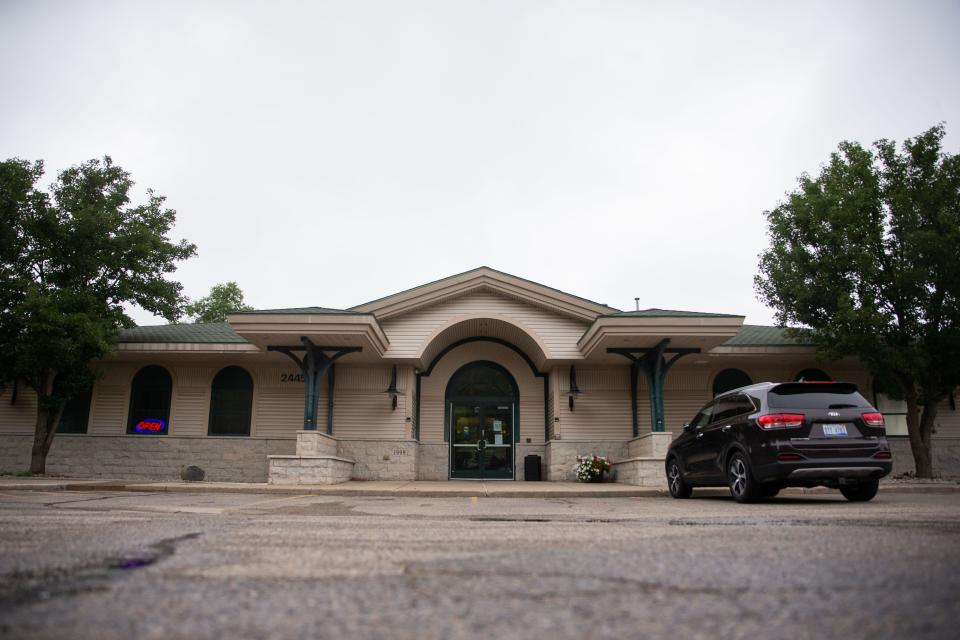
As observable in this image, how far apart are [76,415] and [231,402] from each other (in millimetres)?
5076

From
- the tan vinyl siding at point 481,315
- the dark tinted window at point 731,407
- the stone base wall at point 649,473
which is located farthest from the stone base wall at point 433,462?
the dark tinted window at point 731,407

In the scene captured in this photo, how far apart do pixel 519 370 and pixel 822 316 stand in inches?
377

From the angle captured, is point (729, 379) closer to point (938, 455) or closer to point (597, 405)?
point (597, 405)

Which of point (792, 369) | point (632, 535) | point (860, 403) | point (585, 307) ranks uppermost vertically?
point (585, 307)

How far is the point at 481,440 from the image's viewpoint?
21.3m

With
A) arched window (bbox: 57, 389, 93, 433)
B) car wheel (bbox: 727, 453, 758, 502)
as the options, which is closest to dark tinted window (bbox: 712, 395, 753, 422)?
car wheel (bbox: 727, 453, 758, 502)

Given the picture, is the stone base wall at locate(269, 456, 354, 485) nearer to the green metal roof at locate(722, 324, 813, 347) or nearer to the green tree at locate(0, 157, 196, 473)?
the green tree at locate(0, 157, 196, 473)

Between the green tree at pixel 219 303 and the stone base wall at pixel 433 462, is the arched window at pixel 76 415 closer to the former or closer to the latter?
the stone base wall at pixel 433 462

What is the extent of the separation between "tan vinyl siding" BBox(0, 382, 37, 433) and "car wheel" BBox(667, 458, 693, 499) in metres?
20.2

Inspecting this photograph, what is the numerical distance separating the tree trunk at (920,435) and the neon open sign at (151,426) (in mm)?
22884

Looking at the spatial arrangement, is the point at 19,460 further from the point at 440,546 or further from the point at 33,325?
the point at 440,546

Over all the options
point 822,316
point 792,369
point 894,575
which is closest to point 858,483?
point 894,575

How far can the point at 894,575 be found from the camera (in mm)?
2826

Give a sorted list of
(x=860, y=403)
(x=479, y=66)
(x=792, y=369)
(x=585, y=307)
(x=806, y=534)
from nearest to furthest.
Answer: (x=806, y=534) < (x=860, y=403) < (x=585, y=307) < (x=792, y=369) < (x=479, y=66)
